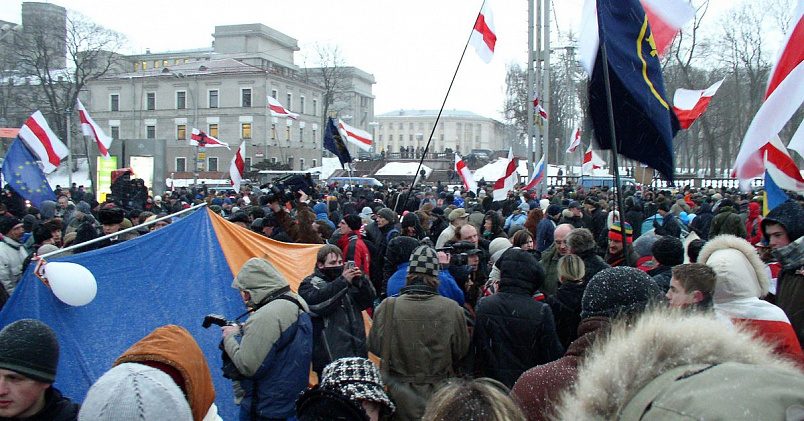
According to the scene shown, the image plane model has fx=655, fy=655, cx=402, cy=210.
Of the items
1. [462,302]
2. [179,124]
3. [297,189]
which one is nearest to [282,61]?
[179,124]

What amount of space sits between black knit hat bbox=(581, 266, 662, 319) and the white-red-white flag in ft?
39.2

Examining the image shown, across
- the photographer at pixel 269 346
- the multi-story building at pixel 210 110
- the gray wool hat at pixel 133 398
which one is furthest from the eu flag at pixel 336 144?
the multi-story building at pixel 210 110

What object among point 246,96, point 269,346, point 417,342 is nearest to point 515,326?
point 417,342

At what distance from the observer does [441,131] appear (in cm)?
14912

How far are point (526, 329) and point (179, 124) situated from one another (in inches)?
2746

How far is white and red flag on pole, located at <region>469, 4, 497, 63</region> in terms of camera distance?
14.6 m

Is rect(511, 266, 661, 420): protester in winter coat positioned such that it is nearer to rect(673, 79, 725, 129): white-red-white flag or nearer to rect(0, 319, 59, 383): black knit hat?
rect(0, 319, 59, 383): black knit hat

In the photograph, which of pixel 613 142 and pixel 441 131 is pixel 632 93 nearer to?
pixel 613 142

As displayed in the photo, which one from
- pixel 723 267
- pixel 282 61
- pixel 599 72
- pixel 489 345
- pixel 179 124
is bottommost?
pixel 489 345

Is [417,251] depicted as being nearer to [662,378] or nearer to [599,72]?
[599,72]

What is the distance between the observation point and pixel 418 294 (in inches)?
168

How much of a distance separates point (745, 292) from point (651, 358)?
2816 mm

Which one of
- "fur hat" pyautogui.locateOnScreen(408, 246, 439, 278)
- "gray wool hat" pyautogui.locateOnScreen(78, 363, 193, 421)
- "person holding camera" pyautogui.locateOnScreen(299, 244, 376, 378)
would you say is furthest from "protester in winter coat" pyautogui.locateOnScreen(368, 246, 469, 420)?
"gray wool hat" pyautogui.locateOnScreen(78, 363, 193, 421)

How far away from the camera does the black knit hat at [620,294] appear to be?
2922 mm
